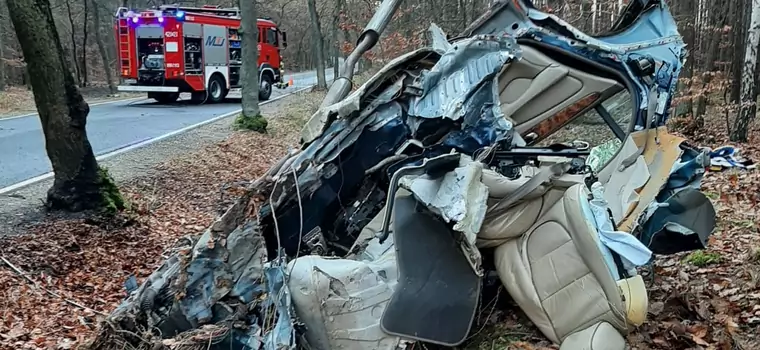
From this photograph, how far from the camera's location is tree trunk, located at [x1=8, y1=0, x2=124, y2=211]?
6254 mm

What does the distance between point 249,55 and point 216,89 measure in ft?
26.6

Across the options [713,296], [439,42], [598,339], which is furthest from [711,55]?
[598,339]

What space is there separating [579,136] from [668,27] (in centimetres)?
346

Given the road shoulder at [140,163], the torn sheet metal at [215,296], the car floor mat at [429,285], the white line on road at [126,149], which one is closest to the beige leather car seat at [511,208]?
the car floor mat at [429,285]

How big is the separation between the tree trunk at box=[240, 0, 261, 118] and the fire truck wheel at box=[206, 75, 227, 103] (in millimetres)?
7479

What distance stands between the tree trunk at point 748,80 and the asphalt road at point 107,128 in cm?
1014

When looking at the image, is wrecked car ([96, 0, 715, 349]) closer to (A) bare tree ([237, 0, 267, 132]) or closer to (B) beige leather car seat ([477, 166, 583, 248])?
(B) beige leather car seat ([477, 166, 583, 248])

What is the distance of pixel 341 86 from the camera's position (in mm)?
4645

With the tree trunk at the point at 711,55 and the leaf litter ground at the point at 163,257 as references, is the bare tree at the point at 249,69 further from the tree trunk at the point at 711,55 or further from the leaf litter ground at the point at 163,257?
the tree trunk at the point at 711,55

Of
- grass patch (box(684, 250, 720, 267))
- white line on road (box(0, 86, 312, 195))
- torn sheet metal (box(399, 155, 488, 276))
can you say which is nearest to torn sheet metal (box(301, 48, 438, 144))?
torn sheet metal (box(399, 155, 488, 276))

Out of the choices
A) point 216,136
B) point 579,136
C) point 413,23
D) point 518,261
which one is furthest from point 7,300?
point 413,23

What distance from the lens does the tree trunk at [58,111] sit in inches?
246

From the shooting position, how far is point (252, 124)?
534 inches

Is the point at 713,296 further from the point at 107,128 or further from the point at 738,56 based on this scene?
the point at 107,128
